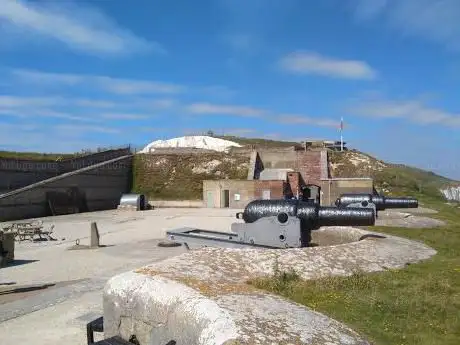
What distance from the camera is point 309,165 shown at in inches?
1415

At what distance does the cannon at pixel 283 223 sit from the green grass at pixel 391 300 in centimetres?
199

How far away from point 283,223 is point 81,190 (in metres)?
24.7

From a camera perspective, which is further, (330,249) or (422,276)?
(330,249)

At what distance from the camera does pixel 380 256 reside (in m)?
6.56

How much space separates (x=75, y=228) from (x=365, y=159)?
938 inches

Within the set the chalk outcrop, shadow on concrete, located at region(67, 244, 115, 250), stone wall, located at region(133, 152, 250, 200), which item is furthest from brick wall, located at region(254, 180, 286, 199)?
the chalk outcrop

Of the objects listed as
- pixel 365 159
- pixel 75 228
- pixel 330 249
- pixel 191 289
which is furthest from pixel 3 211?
pixel 365 159

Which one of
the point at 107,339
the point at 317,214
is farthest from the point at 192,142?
the point at 107,339

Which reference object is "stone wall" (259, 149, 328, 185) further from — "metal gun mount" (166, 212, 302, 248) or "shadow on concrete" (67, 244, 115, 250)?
"metal gun mount" (166, 212, 302, 248)

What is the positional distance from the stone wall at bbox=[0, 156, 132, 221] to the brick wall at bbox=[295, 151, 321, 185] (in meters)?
12.6

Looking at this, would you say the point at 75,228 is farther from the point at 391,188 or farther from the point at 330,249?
the point at 391,188

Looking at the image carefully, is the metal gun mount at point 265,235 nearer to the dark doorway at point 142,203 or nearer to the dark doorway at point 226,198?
the dark doorway at point 142,203

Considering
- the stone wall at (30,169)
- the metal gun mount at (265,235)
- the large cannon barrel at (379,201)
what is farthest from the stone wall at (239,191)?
the metal gun mount at (265,235)

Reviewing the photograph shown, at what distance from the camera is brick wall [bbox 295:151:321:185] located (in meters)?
35.0
